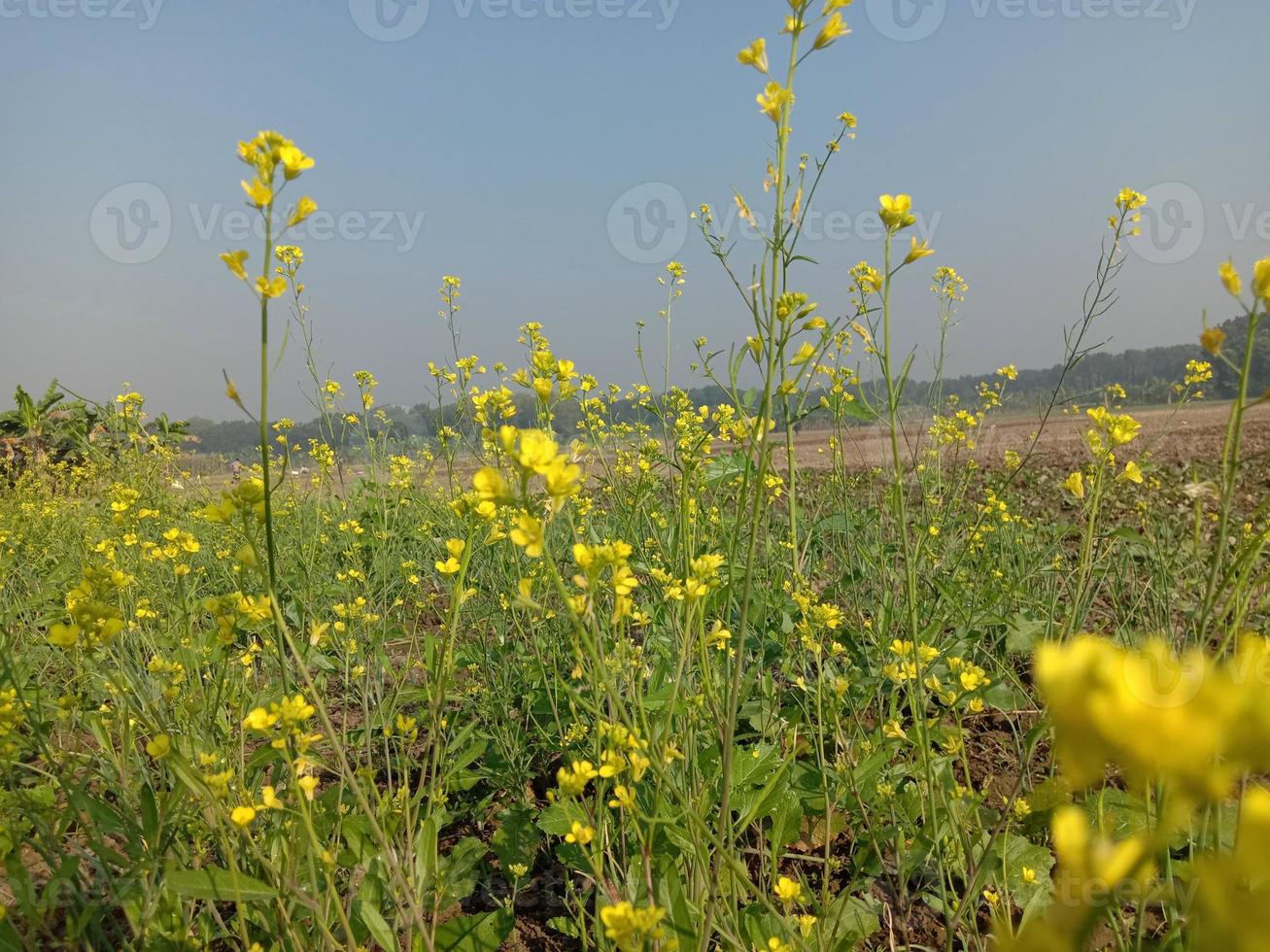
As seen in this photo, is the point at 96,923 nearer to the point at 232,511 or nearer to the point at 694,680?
the point at 232,511

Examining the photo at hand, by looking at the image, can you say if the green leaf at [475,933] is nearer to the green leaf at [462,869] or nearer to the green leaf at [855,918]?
the green leaf at [462,869]

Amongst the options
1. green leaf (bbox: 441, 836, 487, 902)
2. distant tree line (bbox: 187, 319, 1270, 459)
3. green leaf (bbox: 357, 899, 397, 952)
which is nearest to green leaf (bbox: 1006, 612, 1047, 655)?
distant tree line (bbox: 187, 319, 1270, 459)

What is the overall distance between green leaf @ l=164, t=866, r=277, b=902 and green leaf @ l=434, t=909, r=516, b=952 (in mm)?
381

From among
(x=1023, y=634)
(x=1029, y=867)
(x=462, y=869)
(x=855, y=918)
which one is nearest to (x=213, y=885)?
(x=462, y=869)

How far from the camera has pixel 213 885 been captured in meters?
1.18

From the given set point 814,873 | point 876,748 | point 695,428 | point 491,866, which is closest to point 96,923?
point 491,866

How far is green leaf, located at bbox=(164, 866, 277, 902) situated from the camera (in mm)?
1202

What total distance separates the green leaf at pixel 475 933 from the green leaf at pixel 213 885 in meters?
0.38

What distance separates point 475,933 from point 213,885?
0.53 metres

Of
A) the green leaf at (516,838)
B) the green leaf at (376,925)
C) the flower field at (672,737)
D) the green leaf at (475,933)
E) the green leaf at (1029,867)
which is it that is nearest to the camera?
the flower field at (672,737)

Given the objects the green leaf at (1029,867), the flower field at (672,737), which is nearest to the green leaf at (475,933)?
the flower field at (672,737)

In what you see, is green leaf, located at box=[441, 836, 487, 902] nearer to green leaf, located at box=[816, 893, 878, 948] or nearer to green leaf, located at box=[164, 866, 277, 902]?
green leaf, located at box=[164, 866, 277, 902]

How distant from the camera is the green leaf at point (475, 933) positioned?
1425 mm

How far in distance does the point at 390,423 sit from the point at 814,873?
3.62 m
